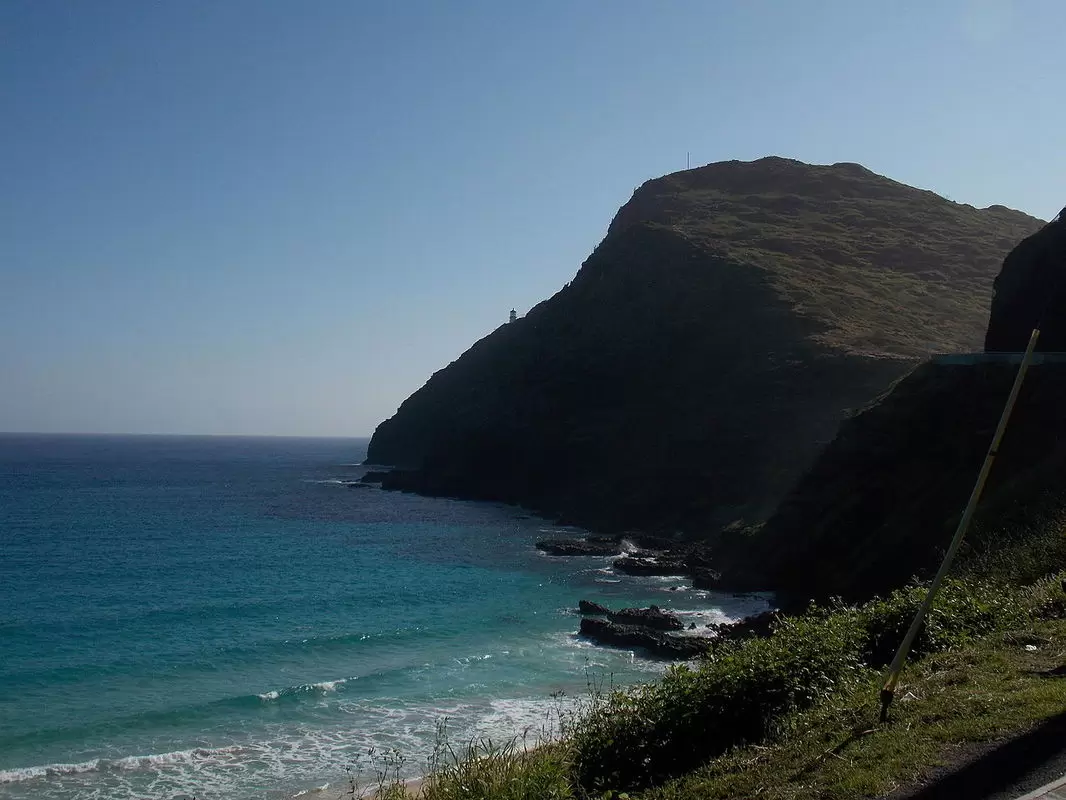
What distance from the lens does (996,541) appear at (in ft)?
53.9

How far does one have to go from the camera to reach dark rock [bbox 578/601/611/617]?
3290 centimetres

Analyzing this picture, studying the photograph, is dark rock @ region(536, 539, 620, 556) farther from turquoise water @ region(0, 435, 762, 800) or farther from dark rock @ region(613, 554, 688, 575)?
dark rock @ region(613, 554, 688, 575)

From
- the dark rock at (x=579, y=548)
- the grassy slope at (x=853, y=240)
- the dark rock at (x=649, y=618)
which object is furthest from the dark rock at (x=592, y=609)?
the grassy slope at (x=853, y=240)

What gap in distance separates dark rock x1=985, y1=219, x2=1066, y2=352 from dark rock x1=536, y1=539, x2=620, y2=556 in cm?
2456

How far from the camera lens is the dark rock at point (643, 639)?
2702 cm

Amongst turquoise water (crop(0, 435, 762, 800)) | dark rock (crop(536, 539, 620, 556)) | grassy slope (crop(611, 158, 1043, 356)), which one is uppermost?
grassy slope (crop(611, 158, 1043, 356))

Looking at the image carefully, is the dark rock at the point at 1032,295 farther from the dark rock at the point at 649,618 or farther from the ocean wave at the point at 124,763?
the ocean wave at the point at 124,763

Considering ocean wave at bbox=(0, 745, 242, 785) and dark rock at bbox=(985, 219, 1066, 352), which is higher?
dark rock at bbox=(985, 219, 1066, 352)

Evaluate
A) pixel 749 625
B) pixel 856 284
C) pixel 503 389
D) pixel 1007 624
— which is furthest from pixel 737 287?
pixel 1007 624

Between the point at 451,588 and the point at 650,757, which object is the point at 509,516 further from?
the point at 650,757

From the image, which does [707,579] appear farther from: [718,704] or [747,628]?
[718,704]

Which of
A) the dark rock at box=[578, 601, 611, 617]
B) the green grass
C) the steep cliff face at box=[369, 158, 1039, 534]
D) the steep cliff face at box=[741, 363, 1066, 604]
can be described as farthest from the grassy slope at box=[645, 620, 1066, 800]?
the steep cliff face at box=[369, 158, 1039, 534]

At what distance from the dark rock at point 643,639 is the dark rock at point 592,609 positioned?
1758 millimetres

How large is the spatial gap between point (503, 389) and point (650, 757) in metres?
82.8
